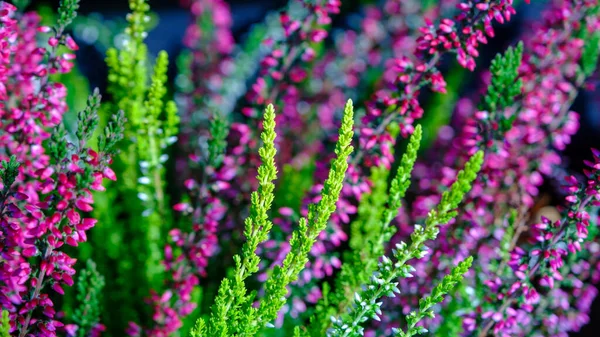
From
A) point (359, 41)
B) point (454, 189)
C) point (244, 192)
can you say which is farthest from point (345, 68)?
point (454, 189)

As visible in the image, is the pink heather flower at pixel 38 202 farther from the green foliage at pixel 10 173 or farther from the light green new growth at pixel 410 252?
the light green new growth at pixel 410 252

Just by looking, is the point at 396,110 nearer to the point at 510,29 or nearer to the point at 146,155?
the point at 146,155

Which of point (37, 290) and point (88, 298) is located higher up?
point (37, 290)

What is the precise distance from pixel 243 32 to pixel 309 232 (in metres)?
2.16

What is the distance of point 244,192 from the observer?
1645mm

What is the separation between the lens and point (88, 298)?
125 cm

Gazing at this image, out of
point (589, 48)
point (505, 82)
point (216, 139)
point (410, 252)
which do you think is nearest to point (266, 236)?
point (410, 252)

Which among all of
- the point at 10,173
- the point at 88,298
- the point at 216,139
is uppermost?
the point at 10,173

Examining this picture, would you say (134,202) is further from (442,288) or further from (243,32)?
(243,32)

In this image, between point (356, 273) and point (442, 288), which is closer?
point (442, 288)

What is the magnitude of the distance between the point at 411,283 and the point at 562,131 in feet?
2.00

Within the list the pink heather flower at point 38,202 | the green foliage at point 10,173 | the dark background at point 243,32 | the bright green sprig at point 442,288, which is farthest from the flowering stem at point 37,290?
the dark background at point 243,32

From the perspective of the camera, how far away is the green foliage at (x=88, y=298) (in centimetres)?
124

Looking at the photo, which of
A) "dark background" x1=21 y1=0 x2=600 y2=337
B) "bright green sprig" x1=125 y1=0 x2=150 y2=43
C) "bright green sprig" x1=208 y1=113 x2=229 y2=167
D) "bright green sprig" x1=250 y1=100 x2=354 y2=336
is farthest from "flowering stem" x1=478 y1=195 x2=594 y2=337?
"dark background" x1=21 y1=0 x2=600 y2=337
